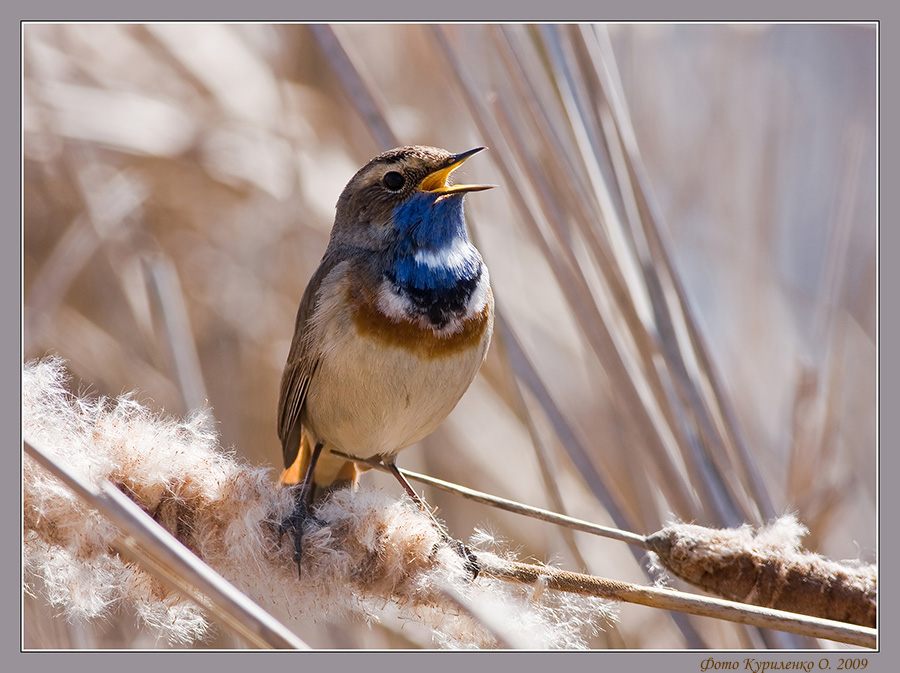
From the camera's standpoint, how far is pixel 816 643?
231cm

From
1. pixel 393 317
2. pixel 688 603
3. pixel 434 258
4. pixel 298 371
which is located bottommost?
pixel 688 603

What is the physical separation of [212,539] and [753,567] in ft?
4.19

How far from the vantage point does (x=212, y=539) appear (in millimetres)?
1914

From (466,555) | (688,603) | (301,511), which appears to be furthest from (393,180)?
(688,603)

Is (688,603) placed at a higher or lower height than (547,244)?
lower

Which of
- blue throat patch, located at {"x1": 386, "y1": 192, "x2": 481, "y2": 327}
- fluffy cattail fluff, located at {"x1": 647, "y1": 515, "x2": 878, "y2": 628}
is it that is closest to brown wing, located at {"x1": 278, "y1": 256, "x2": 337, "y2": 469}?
blue throat patch, located at {"x1": 386, "y1": 192, "x2": 481, "y2": 327}

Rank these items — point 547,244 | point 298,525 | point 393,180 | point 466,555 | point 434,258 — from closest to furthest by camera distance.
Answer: point 298,525 → point 466,555 → point 434,258 → point 393,180 → point 547,244

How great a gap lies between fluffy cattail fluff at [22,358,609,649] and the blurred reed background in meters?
0.48

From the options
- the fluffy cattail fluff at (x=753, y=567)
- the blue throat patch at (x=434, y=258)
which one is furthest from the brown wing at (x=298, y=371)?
the fluffy cattail fluff at (x=753, y=567)

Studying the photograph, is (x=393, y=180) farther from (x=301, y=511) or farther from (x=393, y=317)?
(x=301, y=511)

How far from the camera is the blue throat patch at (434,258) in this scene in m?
2.30

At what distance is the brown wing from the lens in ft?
8.21

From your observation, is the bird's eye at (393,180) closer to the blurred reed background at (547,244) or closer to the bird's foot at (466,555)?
the blurred reed background at (547,244)

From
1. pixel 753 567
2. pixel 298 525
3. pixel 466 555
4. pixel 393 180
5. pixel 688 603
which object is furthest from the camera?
pixel 393 180
